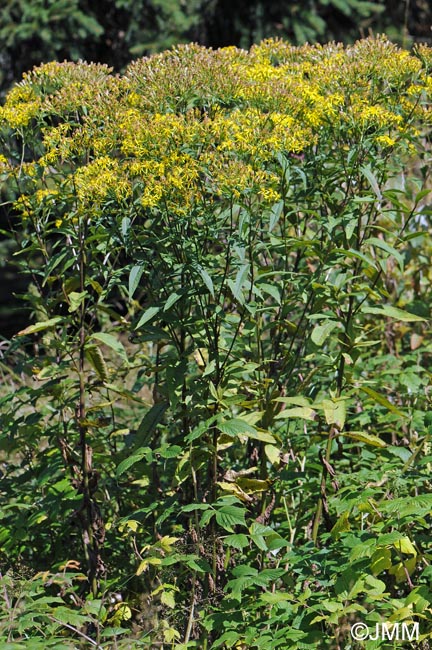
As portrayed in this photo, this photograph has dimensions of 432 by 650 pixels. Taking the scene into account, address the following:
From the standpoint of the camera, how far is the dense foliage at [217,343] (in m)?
2.69

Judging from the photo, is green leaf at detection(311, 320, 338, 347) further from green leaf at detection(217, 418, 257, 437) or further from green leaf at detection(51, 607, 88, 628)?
green leaf at detection(51, 607, 88, 628)

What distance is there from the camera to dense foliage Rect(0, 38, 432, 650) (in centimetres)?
269

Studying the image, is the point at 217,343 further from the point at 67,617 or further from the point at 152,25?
the point at 152,25

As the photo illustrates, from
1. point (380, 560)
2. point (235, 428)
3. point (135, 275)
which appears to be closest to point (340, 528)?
point (380, 560)

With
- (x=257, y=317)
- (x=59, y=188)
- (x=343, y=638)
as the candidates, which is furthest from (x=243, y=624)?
(x=59, y=188)

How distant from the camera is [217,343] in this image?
2879 millimetres

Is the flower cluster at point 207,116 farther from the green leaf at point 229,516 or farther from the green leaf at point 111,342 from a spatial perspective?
the green leaf at point 229,516

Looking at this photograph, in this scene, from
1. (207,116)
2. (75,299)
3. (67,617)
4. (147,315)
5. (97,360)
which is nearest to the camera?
(67,617)

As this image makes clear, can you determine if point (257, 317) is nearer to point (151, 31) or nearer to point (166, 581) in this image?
point (166, 581)

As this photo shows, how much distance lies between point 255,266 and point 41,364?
85cm

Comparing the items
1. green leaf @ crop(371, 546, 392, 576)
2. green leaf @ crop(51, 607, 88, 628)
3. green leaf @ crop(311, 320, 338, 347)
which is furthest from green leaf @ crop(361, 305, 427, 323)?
green leaf @ crop(51, 607, 88, 628)

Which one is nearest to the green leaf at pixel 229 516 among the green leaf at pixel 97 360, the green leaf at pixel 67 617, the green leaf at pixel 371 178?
the green leaf at pixel 67 617

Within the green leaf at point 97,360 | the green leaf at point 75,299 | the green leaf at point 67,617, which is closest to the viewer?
the green leaf at point 67,617

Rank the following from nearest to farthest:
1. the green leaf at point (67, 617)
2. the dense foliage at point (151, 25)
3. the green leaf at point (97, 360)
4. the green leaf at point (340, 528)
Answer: the green leaf at point (67, 617)
the green leaf at point (340, 528)
the green leaf at point (97, 360)
the dense foliage at point (151, 25)
